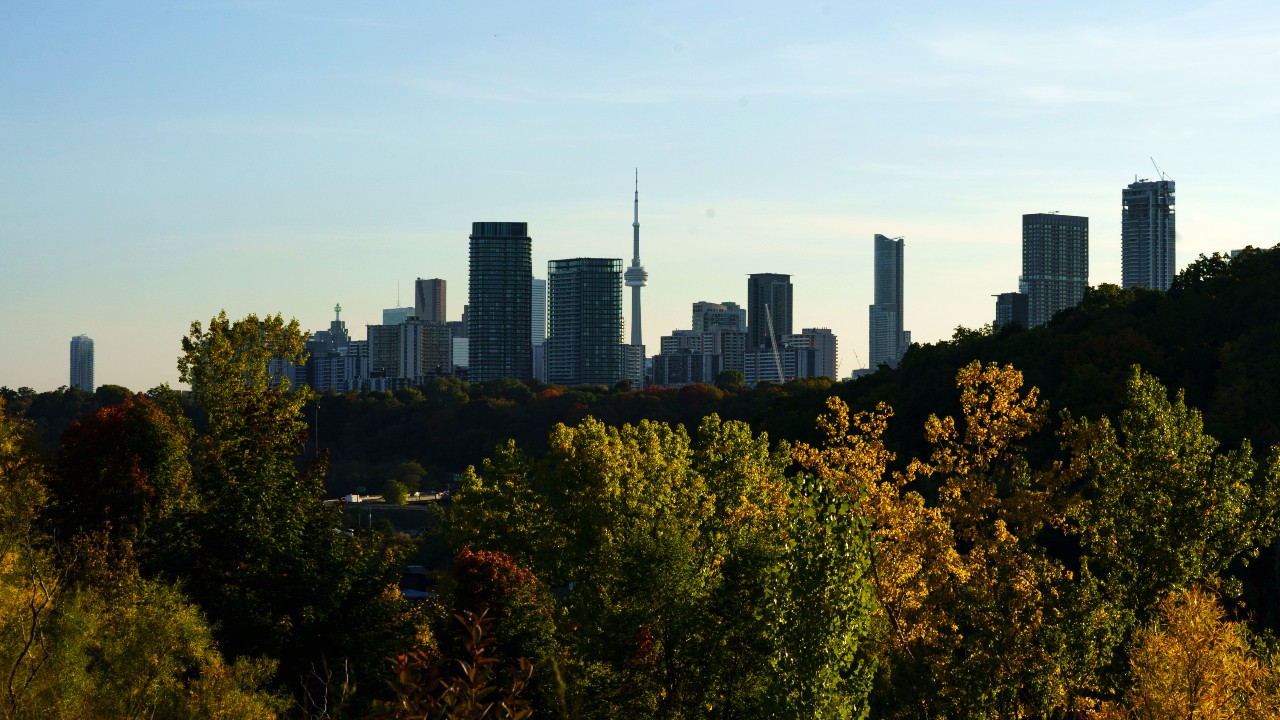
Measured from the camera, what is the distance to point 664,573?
25.3m

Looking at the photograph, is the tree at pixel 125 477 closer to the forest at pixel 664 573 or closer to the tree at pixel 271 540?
the forest at pixel 664 573

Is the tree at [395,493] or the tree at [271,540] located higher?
the tree at [271,540]

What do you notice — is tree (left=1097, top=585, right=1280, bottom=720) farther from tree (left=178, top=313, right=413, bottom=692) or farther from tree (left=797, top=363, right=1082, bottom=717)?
tree (left=178, top=313, right=413, bottom=692)

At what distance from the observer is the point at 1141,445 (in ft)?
88.4

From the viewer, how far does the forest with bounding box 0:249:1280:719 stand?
22875mm

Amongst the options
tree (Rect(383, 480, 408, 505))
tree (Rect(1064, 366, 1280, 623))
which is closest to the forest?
tree (Rect(1064, 366, 1280, 623))

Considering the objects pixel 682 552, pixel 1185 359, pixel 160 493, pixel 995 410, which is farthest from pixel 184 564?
pixel 1185 359

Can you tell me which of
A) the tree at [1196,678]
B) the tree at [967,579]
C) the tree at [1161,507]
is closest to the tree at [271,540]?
the tree at [967,579]

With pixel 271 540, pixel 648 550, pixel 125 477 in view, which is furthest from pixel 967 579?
pixel 125 477

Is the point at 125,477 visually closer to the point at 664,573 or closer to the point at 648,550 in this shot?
the point at 648,550

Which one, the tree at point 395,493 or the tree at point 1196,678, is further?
the tree at point 395,493

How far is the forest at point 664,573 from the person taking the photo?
901 inches

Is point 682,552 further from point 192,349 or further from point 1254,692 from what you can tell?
point 192,349

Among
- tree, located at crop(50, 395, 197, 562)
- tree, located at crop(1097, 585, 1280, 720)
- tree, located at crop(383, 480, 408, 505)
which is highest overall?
tree, located at crop(50, 395, 197, 562)
